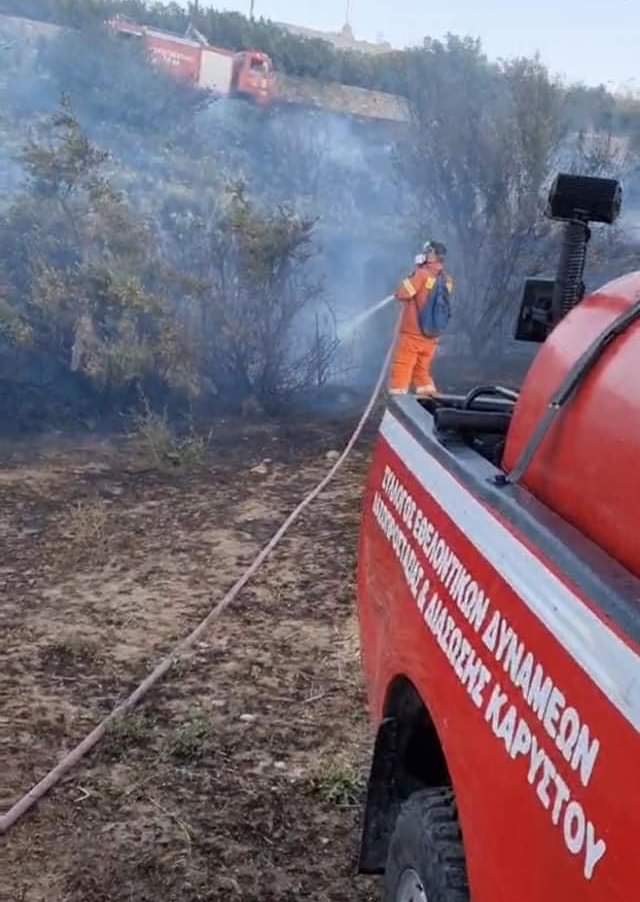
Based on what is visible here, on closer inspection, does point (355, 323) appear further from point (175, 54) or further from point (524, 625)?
point (524, 625)

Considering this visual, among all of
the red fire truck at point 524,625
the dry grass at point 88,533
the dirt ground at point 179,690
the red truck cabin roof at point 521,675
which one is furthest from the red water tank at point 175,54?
the red truck cabin roof at point 521,675

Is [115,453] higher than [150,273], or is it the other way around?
[150,273]

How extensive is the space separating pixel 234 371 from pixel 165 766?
6642 mm

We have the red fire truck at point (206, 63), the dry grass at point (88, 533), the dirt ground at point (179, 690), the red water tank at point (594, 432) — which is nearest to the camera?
the red water tank at point (594, 432)

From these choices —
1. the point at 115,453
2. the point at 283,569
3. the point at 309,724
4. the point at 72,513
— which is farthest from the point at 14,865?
the point at 115,453

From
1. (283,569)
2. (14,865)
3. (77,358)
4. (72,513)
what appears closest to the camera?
(14,865)

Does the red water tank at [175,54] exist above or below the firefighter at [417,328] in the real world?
above

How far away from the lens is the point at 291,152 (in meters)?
20.2

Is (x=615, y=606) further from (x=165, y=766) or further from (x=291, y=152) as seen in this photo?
(x=291, y=152)

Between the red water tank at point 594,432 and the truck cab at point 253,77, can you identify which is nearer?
the red water tank at point 594,432

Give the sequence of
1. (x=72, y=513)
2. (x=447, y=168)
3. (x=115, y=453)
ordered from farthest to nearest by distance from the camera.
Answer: (x=447, y=168) → (x=115, y=453) → (x=72, y=513)

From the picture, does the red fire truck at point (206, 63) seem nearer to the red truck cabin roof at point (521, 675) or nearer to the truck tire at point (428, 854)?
the red truck cabin roof at point (521, 675)

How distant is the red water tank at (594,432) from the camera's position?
186cm

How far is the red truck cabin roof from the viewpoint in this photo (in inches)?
60.0
